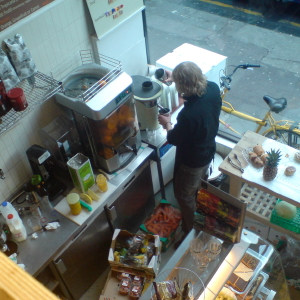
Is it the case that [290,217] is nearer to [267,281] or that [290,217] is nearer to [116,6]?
[267,281]

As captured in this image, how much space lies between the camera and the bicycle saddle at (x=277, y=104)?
3.03m

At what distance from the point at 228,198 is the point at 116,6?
1972 millimetres

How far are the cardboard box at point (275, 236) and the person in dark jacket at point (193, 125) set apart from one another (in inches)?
28.3

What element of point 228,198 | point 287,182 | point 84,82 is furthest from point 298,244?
point 84,82

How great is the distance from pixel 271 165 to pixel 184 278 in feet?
3.33

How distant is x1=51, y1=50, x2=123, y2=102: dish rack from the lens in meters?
2.34

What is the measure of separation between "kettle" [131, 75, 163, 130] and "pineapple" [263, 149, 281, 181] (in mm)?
1005

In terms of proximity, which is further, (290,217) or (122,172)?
(122,172)

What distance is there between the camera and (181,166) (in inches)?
108

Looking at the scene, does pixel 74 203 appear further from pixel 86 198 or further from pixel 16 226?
pixel 16 226

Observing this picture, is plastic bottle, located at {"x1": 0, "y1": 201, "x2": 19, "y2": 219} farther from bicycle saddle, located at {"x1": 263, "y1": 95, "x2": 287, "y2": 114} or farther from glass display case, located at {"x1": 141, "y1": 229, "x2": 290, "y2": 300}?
bicycle saddle, located at {"x1": 263, "y1": 95, "x2": 287, "y2": 114}

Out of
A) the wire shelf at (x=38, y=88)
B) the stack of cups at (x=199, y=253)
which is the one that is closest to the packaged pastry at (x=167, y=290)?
the stack of cups at (x=199, y=253)

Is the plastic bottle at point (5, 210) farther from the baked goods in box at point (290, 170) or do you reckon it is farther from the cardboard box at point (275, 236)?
the cardboard box at point (275, 236)

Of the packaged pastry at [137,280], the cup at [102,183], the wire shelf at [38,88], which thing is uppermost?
the wire shelf at [38,88]
